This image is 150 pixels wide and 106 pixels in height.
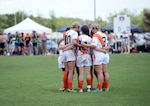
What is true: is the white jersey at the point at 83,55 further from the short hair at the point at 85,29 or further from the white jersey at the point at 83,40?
the short hair at the point at 85,29

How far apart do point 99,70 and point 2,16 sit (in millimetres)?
98503

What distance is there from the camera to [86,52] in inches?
577

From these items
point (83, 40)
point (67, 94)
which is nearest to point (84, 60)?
Result: point (83, 40)

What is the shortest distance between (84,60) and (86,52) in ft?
0.81

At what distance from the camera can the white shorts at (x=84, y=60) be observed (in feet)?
47.8

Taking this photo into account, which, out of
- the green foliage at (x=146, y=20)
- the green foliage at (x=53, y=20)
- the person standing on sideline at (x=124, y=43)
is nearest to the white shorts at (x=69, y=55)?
the person standing on sideline at (x=124, y=43)

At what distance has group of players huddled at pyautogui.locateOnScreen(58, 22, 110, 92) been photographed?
14516 millimetres

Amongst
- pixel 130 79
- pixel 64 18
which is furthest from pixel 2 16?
pixel 130 79

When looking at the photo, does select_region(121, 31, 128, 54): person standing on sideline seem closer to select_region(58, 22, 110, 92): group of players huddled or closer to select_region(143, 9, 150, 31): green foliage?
select_region(58, 22, 110, 92): group of players huddled

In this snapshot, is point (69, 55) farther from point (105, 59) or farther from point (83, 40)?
point (105, 59)

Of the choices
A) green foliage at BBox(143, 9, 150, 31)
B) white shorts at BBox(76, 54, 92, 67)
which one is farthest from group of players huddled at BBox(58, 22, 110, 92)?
green foliage at BBox(143, 9, 150, 31)

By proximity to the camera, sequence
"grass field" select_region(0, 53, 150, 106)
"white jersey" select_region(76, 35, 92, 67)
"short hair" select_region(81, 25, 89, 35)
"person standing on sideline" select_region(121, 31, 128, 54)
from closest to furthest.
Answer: "grass field" select_region(0, 53, 150, 106) → "short hair" select_region(81, 25, 89, 35) → "white jersey" select_region(76, 35, 92, 67) → "person standing on sideline" select_region(121, 31, 128, 54)

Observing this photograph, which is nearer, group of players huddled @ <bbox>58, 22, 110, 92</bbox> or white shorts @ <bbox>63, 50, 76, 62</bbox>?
group of players huddled @ <bbox>58, 22, 110, 92</bbox>

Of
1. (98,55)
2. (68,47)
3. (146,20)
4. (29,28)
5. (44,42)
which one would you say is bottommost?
(98,55)
